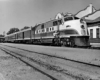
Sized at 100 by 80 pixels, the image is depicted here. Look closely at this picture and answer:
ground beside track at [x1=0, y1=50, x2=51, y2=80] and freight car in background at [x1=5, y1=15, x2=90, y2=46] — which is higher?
freight car in background at [x1=5, y1=15, x2=90, y2=46]

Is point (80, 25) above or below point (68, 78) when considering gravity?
above

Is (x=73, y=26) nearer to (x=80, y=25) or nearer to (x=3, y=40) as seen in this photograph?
(x=80, y=25)

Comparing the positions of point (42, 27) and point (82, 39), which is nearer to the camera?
point (82, 39)

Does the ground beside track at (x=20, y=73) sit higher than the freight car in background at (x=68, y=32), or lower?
lower

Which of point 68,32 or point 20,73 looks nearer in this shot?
point 20,73

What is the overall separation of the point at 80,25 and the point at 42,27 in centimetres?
726

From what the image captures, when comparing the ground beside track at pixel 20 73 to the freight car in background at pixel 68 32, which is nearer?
the ground beside track at pixel 20 73

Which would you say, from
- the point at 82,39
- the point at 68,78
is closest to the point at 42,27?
the point at 82,39

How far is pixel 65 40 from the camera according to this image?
12820mm

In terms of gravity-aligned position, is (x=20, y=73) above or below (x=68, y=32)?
below

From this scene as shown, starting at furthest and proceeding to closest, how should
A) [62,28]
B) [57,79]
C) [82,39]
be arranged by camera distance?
[62,28] < [82,39] < [57,79]

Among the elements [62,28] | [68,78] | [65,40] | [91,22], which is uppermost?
[91,22]

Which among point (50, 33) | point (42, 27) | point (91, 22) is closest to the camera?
point (50, 33)

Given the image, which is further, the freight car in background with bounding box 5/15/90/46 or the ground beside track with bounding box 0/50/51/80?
the freight car in background with bounding box 5/15/90/46
